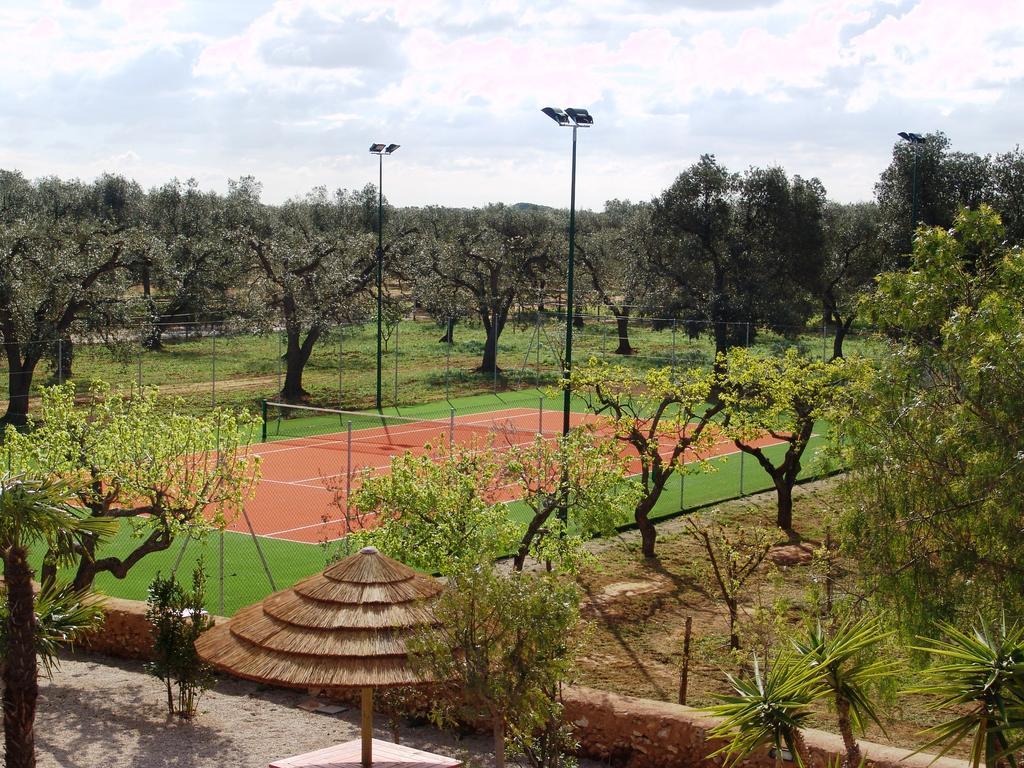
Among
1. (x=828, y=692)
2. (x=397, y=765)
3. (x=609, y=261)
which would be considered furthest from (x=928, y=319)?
(x=609, y=261)

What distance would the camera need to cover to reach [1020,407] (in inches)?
424

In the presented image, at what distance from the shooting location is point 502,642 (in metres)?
10.0

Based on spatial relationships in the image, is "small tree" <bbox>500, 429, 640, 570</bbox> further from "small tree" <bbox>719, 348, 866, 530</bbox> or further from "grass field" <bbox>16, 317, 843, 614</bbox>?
"small tree" <bbox>719, 348, 866, 530</bbox>

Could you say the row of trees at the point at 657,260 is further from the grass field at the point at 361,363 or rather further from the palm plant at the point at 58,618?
the palm plant at the point at 58,618

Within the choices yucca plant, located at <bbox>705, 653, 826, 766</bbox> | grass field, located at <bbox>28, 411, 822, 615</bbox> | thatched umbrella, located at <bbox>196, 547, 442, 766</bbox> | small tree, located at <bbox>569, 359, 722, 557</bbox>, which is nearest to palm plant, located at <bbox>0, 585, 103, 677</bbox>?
thatched umbrella, located at <bbox>196, 547, 442, 766</bbox>

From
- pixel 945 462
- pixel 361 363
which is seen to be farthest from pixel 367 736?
pixel 361 363

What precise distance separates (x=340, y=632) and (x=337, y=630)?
33 mm

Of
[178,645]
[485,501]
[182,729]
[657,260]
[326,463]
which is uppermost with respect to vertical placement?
[657,260]

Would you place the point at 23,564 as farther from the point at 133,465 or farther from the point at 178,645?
the point at 133,465

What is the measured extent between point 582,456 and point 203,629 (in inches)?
222

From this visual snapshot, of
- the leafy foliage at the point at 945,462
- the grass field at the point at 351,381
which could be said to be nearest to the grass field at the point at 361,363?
the grass field at the point at 351,381

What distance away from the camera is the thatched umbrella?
10461mm

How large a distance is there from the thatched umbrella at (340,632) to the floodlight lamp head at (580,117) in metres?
15.1

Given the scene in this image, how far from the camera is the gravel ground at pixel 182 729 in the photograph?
13039mm
